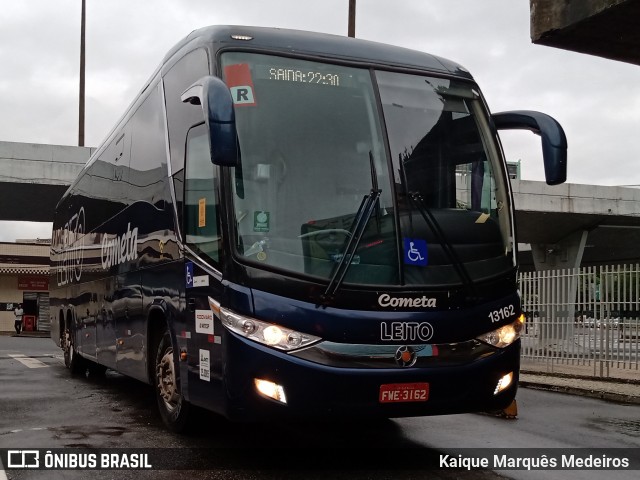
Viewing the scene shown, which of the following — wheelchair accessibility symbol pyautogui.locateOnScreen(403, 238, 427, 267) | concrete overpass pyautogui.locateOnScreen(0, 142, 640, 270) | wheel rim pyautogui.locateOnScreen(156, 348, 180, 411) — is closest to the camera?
wheelchair accessibility symbol pyautogui.locateOnScreen(403, 238, 427, 267)

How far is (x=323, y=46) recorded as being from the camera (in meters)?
6.78

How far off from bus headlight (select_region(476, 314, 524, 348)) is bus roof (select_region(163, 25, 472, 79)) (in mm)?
2290

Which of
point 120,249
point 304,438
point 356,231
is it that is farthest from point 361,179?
point 120,249

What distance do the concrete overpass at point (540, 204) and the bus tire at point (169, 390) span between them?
16.7 m

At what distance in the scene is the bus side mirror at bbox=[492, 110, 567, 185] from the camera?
6836mm

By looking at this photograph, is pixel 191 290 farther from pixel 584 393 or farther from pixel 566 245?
pixel 566 245

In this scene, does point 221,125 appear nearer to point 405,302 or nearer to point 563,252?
point 405,302

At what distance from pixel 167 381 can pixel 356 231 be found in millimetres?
2787

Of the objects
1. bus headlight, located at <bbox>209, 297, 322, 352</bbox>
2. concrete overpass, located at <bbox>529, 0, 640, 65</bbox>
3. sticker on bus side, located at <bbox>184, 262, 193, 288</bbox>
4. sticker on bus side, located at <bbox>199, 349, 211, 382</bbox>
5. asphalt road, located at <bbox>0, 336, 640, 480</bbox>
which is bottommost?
asphalt road, located at <bbox>0, 336, 640, 480</bbox>

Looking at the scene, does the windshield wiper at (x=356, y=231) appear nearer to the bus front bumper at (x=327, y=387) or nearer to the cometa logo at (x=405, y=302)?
the cometa logo at (x=405, y=302)

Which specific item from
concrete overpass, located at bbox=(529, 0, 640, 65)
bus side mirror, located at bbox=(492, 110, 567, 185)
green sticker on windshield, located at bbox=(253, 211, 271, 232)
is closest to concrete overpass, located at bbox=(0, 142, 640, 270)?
concrete overpass, located at bbox=(529, 0, 640, 65)

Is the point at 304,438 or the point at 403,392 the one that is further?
the point at 304,438

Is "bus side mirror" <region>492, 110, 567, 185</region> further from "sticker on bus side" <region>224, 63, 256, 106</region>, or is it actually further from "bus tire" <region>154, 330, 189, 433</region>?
"bus tire" <region>154, 330, 189, 433</region>

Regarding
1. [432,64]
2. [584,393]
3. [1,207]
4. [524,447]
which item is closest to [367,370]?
[524,447]
